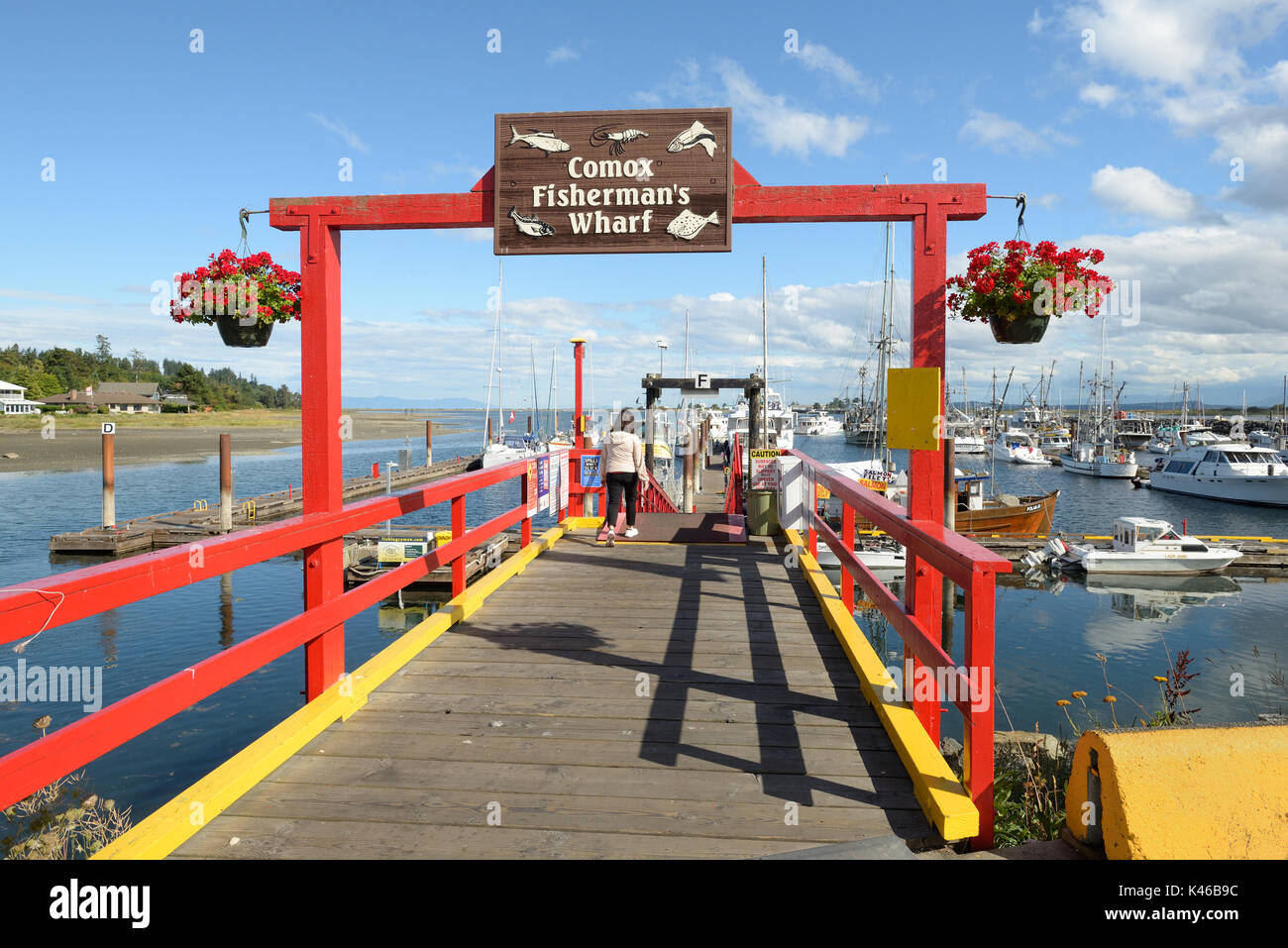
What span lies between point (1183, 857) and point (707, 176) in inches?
186

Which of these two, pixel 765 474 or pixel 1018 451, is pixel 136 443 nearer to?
pixel 765 474

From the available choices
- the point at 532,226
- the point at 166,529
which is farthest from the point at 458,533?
the point at 166,529

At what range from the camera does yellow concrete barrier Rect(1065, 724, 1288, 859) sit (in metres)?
2.82

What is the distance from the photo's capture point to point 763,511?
10727 millimetres

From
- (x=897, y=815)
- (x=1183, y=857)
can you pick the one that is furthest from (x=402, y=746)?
(x=1183, y=857)

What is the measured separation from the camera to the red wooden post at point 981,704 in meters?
3.21

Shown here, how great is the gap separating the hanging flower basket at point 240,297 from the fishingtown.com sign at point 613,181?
1504 mm

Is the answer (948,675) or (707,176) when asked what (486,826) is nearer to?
(948,675)

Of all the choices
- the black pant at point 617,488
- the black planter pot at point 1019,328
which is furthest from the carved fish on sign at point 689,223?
the black pant at point 617,488

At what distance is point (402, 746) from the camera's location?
13.7 ft

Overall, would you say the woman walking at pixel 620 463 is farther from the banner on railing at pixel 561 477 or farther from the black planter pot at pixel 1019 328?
the black planter pot at pixel 1019 328

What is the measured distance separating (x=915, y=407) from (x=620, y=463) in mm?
5328

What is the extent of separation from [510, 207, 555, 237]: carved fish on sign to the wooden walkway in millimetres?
3074
